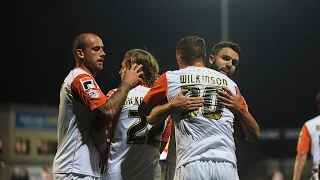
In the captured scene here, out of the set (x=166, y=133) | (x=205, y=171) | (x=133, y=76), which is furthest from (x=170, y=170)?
(x=133, y=76)

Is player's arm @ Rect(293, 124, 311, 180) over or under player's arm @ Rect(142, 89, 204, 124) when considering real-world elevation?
under

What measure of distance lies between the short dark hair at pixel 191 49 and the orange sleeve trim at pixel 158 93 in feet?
0.94

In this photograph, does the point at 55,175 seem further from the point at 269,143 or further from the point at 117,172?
the point at 269,143

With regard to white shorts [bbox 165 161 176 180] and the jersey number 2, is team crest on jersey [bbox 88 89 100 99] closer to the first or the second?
the jersey number 2

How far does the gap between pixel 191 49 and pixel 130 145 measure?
1.18m

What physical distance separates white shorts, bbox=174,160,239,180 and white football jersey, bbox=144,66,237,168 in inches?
1.8

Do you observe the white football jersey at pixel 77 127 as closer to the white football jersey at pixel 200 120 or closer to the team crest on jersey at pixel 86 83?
the team crest on jersey at pixel 86 83

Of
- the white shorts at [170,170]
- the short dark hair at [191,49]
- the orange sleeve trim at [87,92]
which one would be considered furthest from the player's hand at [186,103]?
the white shorts at [170,170]

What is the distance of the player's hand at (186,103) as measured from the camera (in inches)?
224

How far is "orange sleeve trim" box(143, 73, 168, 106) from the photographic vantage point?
5.87 m

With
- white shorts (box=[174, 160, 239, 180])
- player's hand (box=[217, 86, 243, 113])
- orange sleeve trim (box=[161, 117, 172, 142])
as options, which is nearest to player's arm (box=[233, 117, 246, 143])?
player's hand (box=[217, 86, 243, 113])

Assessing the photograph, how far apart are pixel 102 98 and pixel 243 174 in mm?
11109

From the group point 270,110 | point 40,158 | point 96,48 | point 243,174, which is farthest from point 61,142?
point 270,110

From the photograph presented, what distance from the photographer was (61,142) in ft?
19.8
